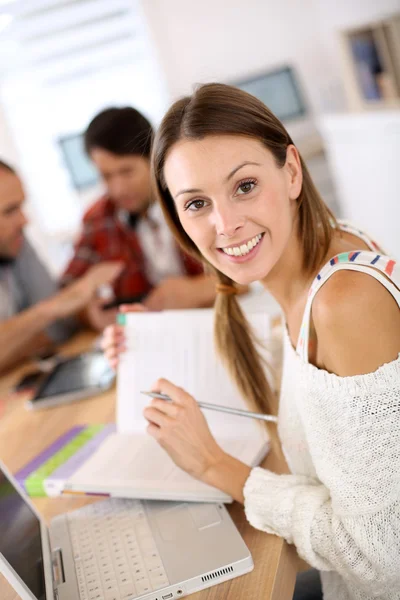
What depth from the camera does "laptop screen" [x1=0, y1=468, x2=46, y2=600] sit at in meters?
0.80

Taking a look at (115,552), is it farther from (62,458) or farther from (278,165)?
(278,165)

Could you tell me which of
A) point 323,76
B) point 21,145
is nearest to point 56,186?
point 21,145

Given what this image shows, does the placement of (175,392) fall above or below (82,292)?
above

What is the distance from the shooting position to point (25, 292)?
2465mm

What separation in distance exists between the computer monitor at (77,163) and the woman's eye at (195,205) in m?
3.79

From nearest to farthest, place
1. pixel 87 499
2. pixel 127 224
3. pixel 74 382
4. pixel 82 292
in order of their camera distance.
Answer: pixel 87 499 → pixel 74 382 → pixel 82 292 → pixel 127 224

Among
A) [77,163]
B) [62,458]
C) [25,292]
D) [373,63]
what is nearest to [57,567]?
[62,458]

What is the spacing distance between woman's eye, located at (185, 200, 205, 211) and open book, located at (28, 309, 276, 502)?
1.06 ft

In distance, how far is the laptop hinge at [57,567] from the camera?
3.05ft

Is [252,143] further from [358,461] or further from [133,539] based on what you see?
Answer: [133,539]

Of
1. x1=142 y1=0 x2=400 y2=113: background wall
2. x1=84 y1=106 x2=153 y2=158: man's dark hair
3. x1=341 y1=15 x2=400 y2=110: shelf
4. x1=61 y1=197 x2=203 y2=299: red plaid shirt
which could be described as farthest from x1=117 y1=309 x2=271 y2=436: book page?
x1=142 y1=0 x2=400 y2=113: background wall

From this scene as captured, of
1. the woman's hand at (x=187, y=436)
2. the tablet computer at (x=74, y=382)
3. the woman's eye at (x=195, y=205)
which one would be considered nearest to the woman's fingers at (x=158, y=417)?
the woman's hand at (x=187, y=436)

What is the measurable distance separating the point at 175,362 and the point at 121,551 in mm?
408

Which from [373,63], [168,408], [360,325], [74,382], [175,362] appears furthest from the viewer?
[373,63]
